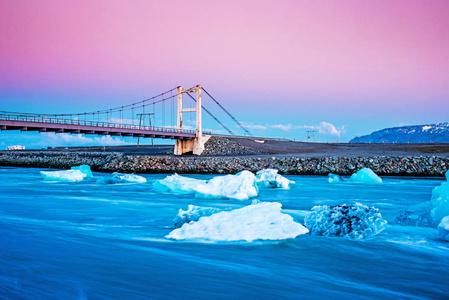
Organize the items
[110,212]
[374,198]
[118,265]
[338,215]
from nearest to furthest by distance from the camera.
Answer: [118,265] → [338,215] → [110,212] → [374,198]

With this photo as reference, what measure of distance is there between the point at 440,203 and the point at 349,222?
5.38ft

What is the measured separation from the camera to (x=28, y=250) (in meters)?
5.61

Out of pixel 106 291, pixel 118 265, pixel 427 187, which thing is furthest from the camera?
pixel 427 187

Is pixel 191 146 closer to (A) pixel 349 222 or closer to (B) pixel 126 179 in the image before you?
(B) pixel 126 179

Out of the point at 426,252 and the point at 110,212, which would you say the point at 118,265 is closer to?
the point at 426,252

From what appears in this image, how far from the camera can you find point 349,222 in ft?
20.7

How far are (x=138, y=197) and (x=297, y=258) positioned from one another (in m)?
8.83

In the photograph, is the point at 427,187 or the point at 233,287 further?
the point at 427,187

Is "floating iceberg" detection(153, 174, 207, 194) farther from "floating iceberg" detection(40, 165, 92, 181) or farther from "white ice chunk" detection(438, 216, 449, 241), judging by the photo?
"floating iceberg" detection(40, 165, 92, 181)

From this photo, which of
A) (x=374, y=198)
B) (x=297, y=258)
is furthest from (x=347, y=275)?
(x=374, y=198)

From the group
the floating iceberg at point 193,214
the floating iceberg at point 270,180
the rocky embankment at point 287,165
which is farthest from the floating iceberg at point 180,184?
the rocky embankment at point 287,165

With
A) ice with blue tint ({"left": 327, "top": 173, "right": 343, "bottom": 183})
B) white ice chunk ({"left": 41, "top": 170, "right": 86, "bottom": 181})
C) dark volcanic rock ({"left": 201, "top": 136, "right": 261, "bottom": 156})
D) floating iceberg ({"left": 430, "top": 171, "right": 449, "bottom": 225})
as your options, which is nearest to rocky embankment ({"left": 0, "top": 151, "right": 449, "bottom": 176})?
ice with blue tint ({"left": 327, "top": 173, "right": 343, "bottom": 183})

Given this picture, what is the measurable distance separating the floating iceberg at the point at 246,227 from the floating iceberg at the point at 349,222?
45cm

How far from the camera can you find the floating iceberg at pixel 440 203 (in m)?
6.30
